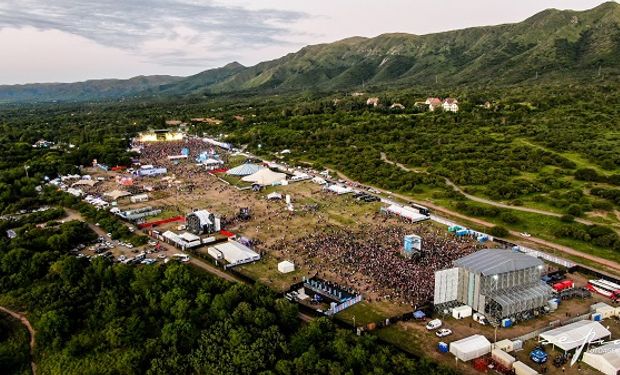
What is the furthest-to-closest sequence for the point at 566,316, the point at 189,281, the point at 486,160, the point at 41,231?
the point at 486,160, the point at 41,231, the point at 189,281, the point at 566,316

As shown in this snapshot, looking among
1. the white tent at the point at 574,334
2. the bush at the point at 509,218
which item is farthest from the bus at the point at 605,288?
the bush at the point at 509,218

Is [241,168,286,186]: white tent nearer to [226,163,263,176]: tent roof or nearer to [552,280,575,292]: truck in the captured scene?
[226,163,263,176]: tent roof

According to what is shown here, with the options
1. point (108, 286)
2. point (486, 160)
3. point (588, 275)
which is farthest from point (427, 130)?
point (108, 286)

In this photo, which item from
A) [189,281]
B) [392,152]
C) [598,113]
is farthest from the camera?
[598,113]

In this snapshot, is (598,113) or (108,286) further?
(598,113)

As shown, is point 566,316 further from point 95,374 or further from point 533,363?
point 95,374

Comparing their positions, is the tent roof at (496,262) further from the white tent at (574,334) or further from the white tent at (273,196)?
the white tent at (273,196)

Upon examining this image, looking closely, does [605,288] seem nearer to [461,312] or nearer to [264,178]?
[461,312]

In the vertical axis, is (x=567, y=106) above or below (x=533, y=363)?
above
